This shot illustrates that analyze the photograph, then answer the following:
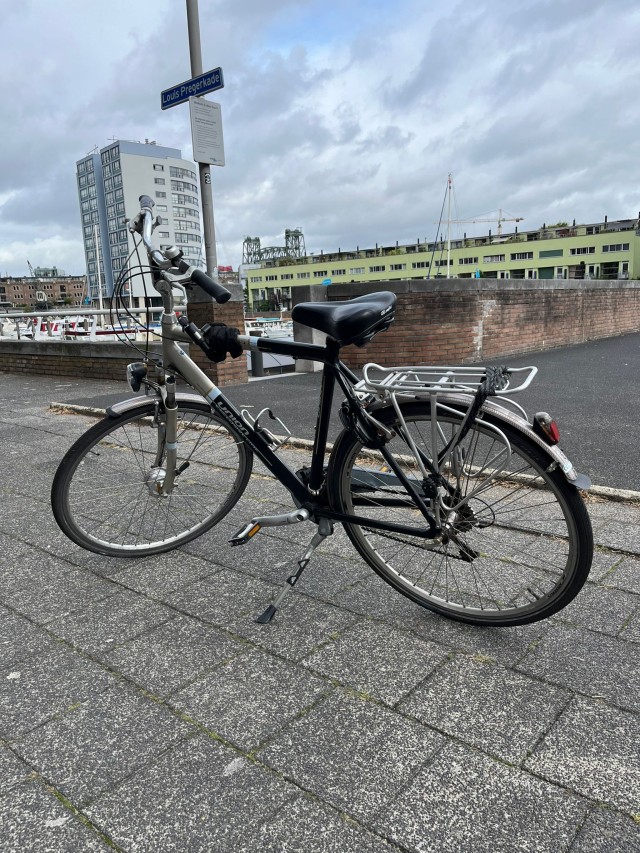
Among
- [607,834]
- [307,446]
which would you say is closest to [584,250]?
[307,446]

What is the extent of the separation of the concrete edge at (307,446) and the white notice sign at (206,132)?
3.68m

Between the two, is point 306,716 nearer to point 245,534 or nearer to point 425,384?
point 245,534

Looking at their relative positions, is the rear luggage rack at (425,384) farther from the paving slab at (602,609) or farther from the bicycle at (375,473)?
the paving slab at (602,609)

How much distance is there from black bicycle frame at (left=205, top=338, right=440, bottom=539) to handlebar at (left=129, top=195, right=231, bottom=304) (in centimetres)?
39

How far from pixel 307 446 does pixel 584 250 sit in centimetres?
7582

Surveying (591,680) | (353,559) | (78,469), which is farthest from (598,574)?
(78,469)

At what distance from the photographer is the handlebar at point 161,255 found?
8.96 feet

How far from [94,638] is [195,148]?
7.15m

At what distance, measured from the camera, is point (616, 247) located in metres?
67.5

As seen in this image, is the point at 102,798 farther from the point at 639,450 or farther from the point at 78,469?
the point at 639,450

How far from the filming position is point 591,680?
2.08 meters

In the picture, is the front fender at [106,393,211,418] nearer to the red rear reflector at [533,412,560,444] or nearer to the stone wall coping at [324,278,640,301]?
the red rear reflector at [533,412,560,444]

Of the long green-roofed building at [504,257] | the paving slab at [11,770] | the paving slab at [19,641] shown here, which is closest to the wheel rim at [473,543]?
the paving slab at [19,641]

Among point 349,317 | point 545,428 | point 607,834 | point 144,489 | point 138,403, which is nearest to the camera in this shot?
point 607,834
